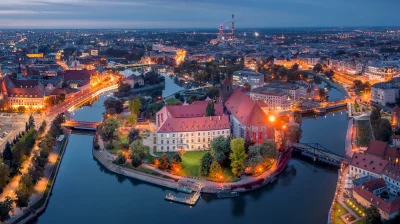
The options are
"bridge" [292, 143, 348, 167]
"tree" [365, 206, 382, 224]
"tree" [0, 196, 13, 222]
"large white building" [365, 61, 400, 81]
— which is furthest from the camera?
"large white building" [365, 61, 400, 81]

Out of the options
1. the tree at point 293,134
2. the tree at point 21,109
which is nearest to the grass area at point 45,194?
the tree at point 21,109

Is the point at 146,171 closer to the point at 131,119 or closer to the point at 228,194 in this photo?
the point at 228,194

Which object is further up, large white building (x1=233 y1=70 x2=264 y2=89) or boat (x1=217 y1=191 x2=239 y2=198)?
large white building (x1=233 y1=70 x2=264 y2=89)

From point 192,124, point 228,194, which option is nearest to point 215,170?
point 228,194

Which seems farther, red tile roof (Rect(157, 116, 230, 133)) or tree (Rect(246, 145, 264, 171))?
red tile roof (Rect(157, 116, 230, 133))

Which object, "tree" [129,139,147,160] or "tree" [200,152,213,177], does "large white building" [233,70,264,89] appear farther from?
"tree" [200,152,213,177]

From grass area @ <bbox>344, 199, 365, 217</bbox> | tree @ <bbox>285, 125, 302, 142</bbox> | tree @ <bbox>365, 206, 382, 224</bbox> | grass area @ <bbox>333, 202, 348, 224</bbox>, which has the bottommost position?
grass area @ <bbox>333, 202, 348, 224</bbox>

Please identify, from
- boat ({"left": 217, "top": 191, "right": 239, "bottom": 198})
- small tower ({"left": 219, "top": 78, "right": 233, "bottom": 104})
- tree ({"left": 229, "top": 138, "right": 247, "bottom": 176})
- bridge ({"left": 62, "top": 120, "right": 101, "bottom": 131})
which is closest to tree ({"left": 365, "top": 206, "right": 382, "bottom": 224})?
boat ({"left": 217, "top": 191, "right": 239, "bottom": 198})

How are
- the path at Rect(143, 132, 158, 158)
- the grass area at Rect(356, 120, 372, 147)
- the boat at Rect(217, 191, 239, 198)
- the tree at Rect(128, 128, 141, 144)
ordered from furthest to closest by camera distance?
1. the grass area at Rect(356, 120, 372, 147)
2. the tree at Rect(128, 128, 141, 144)
3. the path at Rect(143, 132, 158, 158)
4. the boat at Rect(217, 191, 239, 198)
